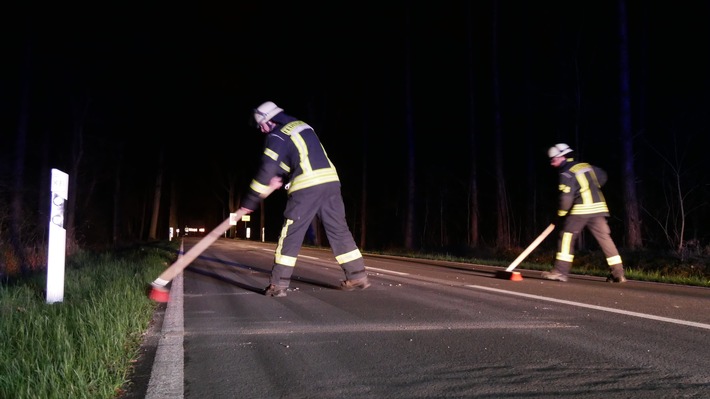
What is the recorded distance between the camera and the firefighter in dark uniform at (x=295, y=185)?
634 cm

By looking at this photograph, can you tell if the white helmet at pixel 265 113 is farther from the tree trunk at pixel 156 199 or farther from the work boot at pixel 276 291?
the tree trunk at pixel 156 199

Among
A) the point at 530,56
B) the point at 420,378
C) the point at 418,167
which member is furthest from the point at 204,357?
the point at 418,167

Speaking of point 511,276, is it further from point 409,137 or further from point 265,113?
point 409,137

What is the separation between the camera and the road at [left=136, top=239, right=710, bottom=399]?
3244mm

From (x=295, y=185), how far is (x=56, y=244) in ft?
7.88

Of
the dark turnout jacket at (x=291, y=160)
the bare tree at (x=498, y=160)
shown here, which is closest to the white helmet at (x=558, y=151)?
the dark turnout jacket at (x=291, y=160)

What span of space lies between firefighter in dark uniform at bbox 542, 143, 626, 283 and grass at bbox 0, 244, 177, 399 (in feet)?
19.5

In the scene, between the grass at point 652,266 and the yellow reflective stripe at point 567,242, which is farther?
the grass at point 652,266

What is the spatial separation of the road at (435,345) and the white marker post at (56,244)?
1.07m

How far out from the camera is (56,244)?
5656mm

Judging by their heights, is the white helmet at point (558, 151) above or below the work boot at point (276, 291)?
above

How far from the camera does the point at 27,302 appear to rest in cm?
571

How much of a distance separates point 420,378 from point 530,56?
82.2 feet

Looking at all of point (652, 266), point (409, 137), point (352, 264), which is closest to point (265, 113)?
point (352, 264)
